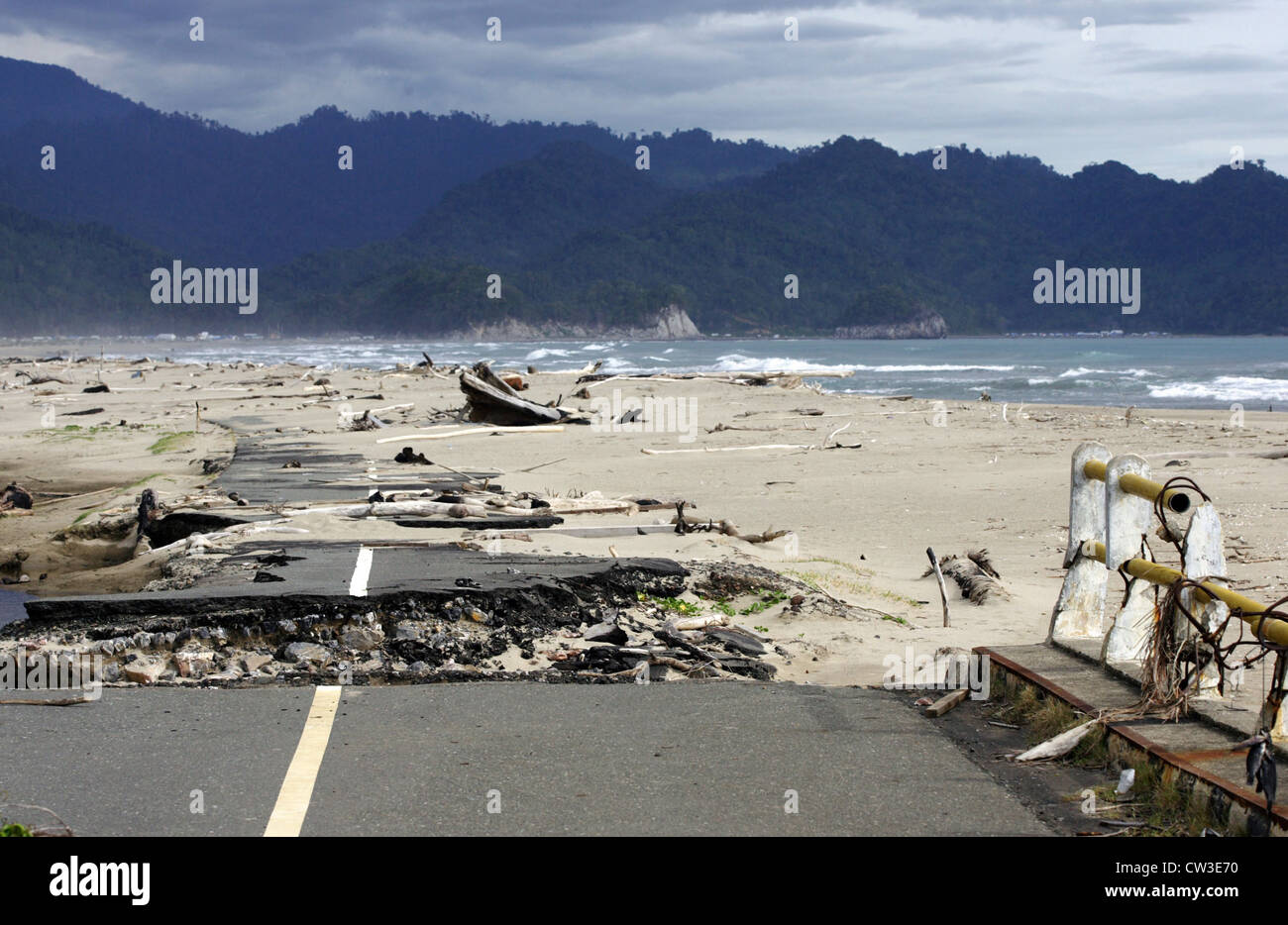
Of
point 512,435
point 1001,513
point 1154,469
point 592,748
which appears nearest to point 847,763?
point 592,748

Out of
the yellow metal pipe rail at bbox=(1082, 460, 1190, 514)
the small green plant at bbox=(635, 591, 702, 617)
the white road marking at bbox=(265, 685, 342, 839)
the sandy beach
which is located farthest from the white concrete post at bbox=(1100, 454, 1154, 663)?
the white road marking at bbox=(265, 685, 342, 839)

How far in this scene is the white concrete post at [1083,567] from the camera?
5.86m

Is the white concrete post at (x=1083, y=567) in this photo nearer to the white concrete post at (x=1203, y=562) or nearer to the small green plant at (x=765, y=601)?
the white concrete post at (x=1203, y=562)

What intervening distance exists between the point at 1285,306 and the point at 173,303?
552ft

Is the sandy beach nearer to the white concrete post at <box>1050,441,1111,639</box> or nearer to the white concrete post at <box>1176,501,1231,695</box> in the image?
the white concrete post at <box>1050,441,1111,639</box>

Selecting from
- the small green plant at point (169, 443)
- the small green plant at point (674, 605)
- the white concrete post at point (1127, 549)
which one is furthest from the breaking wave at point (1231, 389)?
the white concrete post at point (1127, 549)

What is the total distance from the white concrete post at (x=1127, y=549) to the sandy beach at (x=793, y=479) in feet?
3.99

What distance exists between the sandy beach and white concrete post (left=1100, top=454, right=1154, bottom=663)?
3.99ft

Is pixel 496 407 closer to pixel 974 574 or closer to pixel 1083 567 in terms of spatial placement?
pixel 974 574

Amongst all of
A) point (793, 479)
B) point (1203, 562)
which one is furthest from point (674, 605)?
point (793, 479)

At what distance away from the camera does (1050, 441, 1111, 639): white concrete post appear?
19.2 feet

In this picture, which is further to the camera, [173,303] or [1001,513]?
[173,303]
